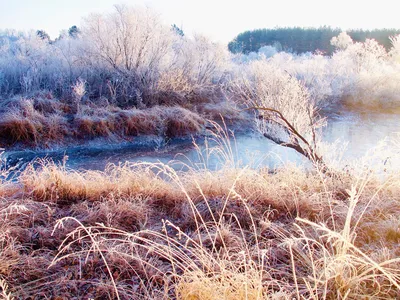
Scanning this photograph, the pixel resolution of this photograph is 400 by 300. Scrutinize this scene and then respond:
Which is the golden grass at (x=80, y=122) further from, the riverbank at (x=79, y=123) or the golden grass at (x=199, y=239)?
the golden grass at (x=199, y=239)

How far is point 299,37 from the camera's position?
5009cm

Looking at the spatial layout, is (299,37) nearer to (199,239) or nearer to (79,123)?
Result: (79,123)

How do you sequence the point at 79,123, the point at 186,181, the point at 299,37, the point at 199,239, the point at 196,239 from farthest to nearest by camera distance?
the point at 299,37 < the point at 79,123 < the point at 186,181 < the point at 196,239 < the point at 199,239

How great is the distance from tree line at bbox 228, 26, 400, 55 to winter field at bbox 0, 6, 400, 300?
27.0 metres

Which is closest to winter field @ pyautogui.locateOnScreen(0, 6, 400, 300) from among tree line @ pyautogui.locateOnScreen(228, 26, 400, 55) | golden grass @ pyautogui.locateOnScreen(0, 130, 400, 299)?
golden grass @ pyautogui.locateOnScreen(0, 130, 400, 299)

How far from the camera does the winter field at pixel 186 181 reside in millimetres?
2381

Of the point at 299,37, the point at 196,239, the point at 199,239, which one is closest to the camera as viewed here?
the point at 199,239

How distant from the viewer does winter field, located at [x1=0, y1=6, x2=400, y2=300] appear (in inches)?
93.7

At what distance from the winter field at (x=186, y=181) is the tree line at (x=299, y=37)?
27.0 meters

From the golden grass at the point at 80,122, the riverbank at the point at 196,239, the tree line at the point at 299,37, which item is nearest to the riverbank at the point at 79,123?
the golden grass at the point at 80,122

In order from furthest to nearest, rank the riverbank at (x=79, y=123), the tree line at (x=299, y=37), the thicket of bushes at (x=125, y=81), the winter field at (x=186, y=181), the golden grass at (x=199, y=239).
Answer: the tree line at (x=299, y=37) → the thicket of bushes at (x=125, y=81) → the riverbank at (x=79, y=123) → the winter field at (x=186, y=181) → the golden grass at (x=199, y=239)

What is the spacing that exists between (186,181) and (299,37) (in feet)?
168

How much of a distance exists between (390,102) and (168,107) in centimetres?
1167

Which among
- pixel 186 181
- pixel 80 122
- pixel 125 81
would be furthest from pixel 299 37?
pixel 186 181
